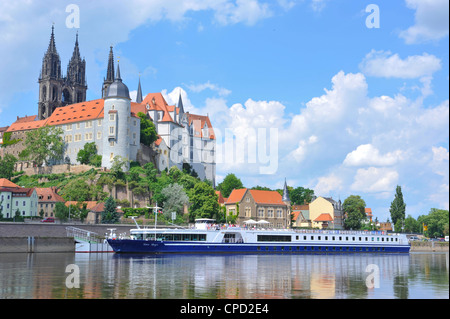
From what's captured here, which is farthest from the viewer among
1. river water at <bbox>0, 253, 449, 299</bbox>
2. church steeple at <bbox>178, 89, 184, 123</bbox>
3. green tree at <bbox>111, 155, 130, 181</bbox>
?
church steeple at <bbox>178, 89, 184, 123</bbox>

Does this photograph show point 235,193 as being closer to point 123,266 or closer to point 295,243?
point 295,243

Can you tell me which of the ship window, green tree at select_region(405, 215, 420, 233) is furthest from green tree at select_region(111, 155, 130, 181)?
green tree at select_region(405, 215, 420, 233)

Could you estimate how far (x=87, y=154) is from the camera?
100750mm

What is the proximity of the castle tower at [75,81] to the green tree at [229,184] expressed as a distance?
5142 centimetres

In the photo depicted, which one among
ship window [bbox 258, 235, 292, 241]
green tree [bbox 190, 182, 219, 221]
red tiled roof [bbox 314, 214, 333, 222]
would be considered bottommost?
ship window [bbox 258, 235, 292, 241]

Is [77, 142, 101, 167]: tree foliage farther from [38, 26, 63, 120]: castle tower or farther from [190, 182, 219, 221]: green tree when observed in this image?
[38, 26, 63, 120]: castle tower

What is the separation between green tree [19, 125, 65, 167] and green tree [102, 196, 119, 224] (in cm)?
3293

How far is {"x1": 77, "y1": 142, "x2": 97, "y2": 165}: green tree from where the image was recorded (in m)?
100

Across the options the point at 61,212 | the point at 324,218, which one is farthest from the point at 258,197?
the point at 61,212

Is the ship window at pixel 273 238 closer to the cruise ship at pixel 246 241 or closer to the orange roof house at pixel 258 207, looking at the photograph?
the cruise ship at pixel 246 241

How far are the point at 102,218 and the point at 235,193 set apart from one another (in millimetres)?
31397

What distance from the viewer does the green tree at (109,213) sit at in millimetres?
74688

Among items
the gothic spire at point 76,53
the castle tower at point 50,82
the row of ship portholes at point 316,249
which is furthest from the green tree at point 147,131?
the gothic spire at point 76,53

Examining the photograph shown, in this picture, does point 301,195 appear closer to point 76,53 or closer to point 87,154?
point 87,154
